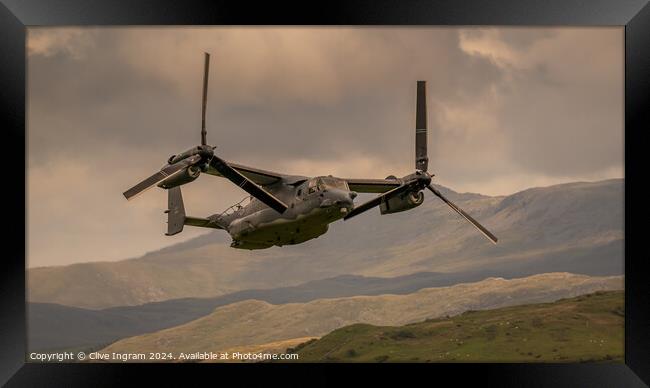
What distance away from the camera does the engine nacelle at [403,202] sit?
33750mm

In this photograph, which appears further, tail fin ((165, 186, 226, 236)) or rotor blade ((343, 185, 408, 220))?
tail fin ((165, 186, 226, 236))

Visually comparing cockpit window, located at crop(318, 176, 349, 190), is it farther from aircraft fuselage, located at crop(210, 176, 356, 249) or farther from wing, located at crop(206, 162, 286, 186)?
wing, located at crop(206, 162, 286, 186)

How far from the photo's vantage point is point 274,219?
33469mm

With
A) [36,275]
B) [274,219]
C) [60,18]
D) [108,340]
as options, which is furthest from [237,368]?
[36,275]

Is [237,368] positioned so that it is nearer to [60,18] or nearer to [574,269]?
[60,18]

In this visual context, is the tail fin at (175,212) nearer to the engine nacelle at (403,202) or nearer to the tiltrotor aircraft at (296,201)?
the tiltrotor aircraft at (296,201)

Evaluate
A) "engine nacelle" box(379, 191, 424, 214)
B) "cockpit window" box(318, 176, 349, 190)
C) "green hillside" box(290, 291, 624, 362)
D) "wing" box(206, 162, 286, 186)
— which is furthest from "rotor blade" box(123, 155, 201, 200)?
"green hillside" box(290, 291, 624, 362)

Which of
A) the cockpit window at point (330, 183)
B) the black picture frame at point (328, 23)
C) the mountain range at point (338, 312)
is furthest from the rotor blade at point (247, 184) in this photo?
the mountain range at point (338, 312)

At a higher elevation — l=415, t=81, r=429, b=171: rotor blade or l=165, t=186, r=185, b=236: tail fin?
l=415, t=81, r=429, b=171: rotor blade

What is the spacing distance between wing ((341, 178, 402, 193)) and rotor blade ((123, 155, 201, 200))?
7.24m

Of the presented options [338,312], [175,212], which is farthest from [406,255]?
[175,212]

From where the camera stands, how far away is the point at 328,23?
3056 cm

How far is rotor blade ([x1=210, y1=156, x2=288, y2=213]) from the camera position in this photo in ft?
98.0

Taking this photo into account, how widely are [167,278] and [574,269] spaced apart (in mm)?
52366
